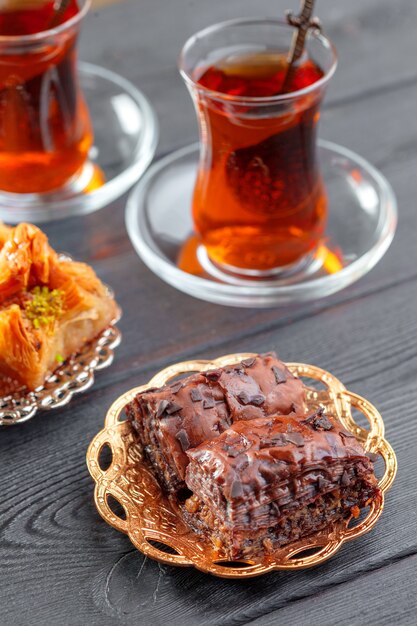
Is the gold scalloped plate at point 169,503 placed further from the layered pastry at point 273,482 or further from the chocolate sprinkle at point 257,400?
the chocolate sprinkle at point 257,400

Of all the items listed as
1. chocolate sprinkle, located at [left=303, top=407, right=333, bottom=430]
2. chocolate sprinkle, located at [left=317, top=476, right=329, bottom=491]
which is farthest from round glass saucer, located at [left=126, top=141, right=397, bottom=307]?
chocolate sprinkle, located at [left=317, top=476, right=329, bottom=491]

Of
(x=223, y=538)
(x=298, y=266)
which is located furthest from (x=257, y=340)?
(x=223, y=538)

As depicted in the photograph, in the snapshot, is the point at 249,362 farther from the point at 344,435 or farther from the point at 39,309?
the point at 39,309

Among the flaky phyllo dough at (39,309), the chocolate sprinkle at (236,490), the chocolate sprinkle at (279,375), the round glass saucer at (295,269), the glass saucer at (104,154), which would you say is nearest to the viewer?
the chocolate sprinkle at (236,490)

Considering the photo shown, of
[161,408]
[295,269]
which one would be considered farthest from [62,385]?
[295,269]

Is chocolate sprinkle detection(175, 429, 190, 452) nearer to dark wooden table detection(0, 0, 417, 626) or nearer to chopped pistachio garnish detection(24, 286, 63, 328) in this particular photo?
dark wooden table detection(0, 0, 417, 626)

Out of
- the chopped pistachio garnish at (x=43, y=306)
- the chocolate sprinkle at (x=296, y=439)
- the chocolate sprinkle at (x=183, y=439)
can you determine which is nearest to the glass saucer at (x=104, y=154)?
the chopped pistachio garnish at (x=43, y=306)
